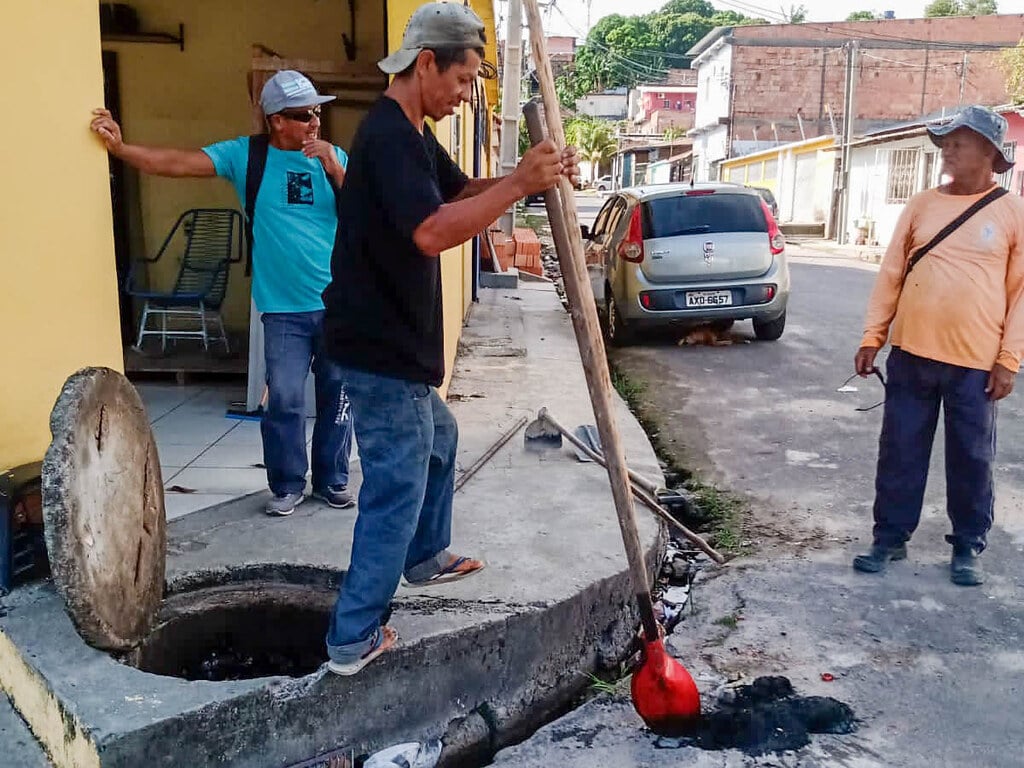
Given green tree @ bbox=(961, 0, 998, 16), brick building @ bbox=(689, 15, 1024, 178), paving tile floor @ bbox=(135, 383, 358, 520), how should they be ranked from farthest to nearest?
green tree @ bbox=(961, 0, 998, 16) < brick building @ bbox=(689, 15, 1024, 178) < paving tile floor @ bbox=(135, 383, 358, 520)

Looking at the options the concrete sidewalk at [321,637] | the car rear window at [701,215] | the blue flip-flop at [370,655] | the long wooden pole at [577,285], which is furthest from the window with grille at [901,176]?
the blue flip-flop at [370,655]

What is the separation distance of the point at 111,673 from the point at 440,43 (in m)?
1.91

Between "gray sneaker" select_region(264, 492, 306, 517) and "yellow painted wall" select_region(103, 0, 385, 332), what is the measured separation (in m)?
3.66

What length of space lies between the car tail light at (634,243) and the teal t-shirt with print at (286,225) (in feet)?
18.7

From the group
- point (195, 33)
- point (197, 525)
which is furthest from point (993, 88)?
point (197, 525)

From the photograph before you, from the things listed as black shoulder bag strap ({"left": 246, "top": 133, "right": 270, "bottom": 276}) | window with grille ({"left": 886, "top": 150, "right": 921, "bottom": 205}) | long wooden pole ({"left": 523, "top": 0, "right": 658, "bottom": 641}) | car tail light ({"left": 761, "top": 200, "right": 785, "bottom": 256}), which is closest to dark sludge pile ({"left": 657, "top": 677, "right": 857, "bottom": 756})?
long wooden pole ({"left": 523, "top": 0, "right": 658, "bottom": 641})

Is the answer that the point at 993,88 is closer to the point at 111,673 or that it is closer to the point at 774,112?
the point at 774,112

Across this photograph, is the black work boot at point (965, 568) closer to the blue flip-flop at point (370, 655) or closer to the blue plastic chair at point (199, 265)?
the blue flip-flop at point (370, 655)

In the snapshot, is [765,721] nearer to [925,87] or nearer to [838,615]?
[838,615]

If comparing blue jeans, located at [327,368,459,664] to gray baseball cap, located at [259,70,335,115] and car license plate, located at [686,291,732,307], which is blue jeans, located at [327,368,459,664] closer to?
gray baseball cap, located at [259,70,335,115]

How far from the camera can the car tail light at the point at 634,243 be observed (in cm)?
913

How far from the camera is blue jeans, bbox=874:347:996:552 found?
3.75m

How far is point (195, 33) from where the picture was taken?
21.9 feet

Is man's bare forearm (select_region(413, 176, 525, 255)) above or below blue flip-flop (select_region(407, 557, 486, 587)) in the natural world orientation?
above
